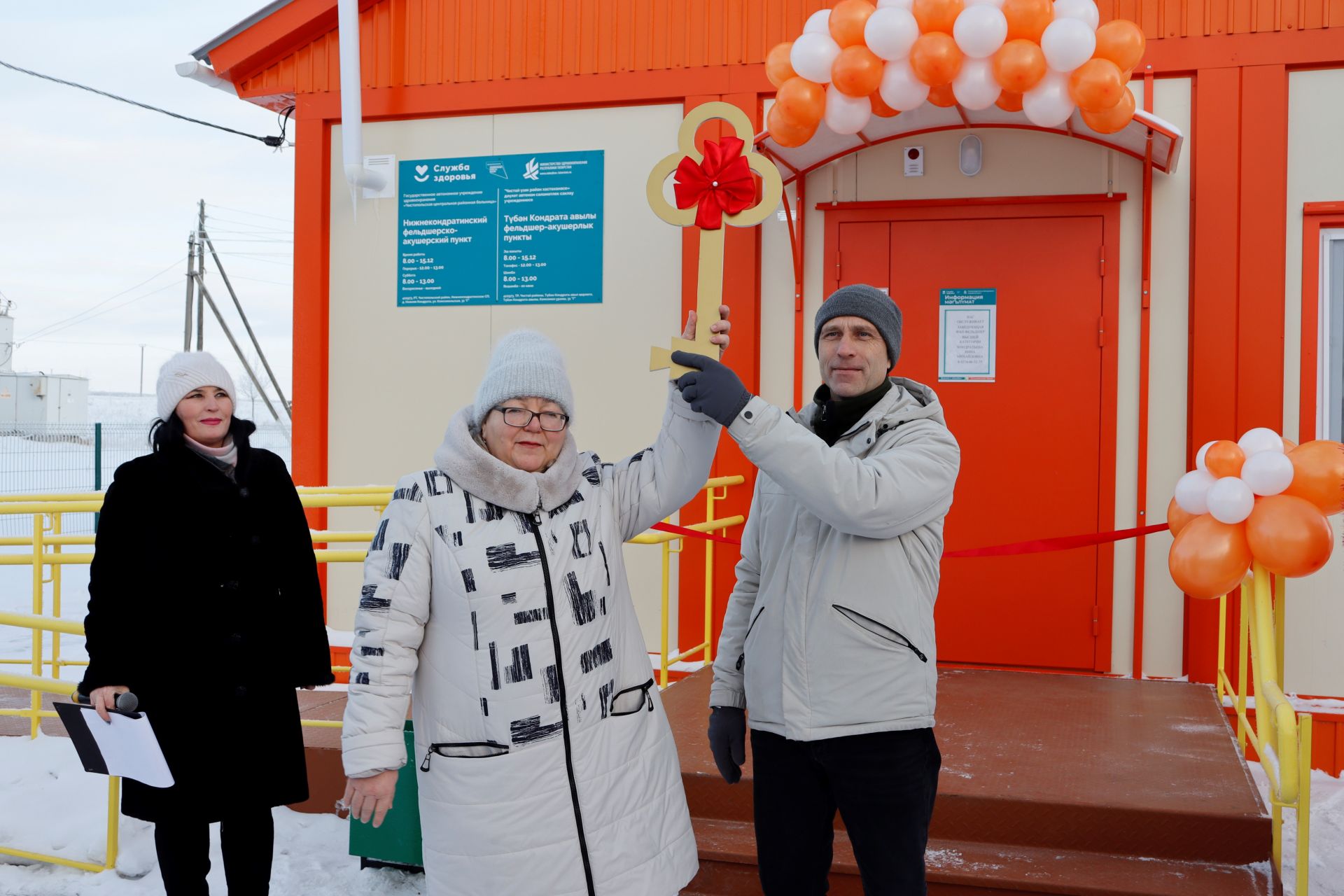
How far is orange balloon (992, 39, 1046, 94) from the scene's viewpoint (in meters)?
3.90

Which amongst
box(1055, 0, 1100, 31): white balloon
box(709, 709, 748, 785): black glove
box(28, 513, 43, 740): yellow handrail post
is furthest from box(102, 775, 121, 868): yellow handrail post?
box(1055, 0, 1100, 31): white balloon

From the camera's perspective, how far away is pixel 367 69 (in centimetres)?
583

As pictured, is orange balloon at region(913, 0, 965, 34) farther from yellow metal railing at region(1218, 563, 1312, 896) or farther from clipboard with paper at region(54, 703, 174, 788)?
clipboard with paper at region(54, 703, 174, 788)

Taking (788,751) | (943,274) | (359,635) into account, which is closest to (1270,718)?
(788,751)

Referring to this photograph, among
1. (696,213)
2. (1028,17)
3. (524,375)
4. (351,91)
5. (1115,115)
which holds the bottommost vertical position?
(524,375)

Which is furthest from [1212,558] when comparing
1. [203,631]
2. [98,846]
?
[98,846]

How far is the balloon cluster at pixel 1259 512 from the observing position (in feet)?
9.80

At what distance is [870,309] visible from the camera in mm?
2258

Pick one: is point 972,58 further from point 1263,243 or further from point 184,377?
point 184,377

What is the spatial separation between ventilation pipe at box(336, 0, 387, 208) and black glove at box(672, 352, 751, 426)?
163 inches

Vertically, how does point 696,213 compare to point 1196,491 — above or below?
above

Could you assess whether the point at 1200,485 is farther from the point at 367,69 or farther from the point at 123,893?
the point at 367,69

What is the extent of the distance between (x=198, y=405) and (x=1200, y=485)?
2.89 m

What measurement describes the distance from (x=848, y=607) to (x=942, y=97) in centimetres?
282
